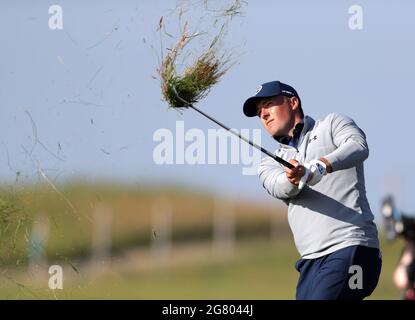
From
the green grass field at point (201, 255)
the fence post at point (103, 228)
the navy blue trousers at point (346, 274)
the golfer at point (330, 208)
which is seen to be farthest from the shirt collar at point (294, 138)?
the fence post at point (103, 228)

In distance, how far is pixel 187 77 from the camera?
950 cm

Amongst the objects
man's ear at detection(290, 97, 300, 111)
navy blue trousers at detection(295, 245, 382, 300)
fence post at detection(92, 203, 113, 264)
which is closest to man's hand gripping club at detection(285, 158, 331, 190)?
navy blue trousers at detection(295, 245, 382, 300)

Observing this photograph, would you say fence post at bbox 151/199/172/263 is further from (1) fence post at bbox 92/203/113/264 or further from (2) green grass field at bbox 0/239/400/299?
(1) fence post at bbox 92/203/113/264

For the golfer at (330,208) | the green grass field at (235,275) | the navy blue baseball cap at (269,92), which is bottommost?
the green grass field at (235,275)

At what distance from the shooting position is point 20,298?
33.7ft

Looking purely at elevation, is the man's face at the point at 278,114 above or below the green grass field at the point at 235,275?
above

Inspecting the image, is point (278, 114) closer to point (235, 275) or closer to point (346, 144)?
point (346, 144)

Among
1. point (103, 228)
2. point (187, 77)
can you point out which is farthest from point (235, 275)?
point (187, 77)

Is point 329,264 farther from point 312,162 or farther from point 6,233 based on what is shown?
point 6,233

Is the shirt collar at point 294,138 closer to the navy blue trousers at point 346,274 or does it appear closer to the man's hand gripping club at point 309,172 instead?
the man's hand gripping club at point 309,172

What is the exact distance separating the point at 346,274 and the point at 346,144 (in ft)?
2.65

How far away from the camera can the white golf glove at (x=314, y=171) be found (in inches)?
324

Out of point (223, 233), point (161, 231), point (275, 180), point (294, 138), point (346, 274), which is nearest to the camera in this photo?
point (346, 274)

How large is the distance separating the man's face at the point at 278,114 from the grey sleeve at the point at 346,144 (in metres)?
0.34
